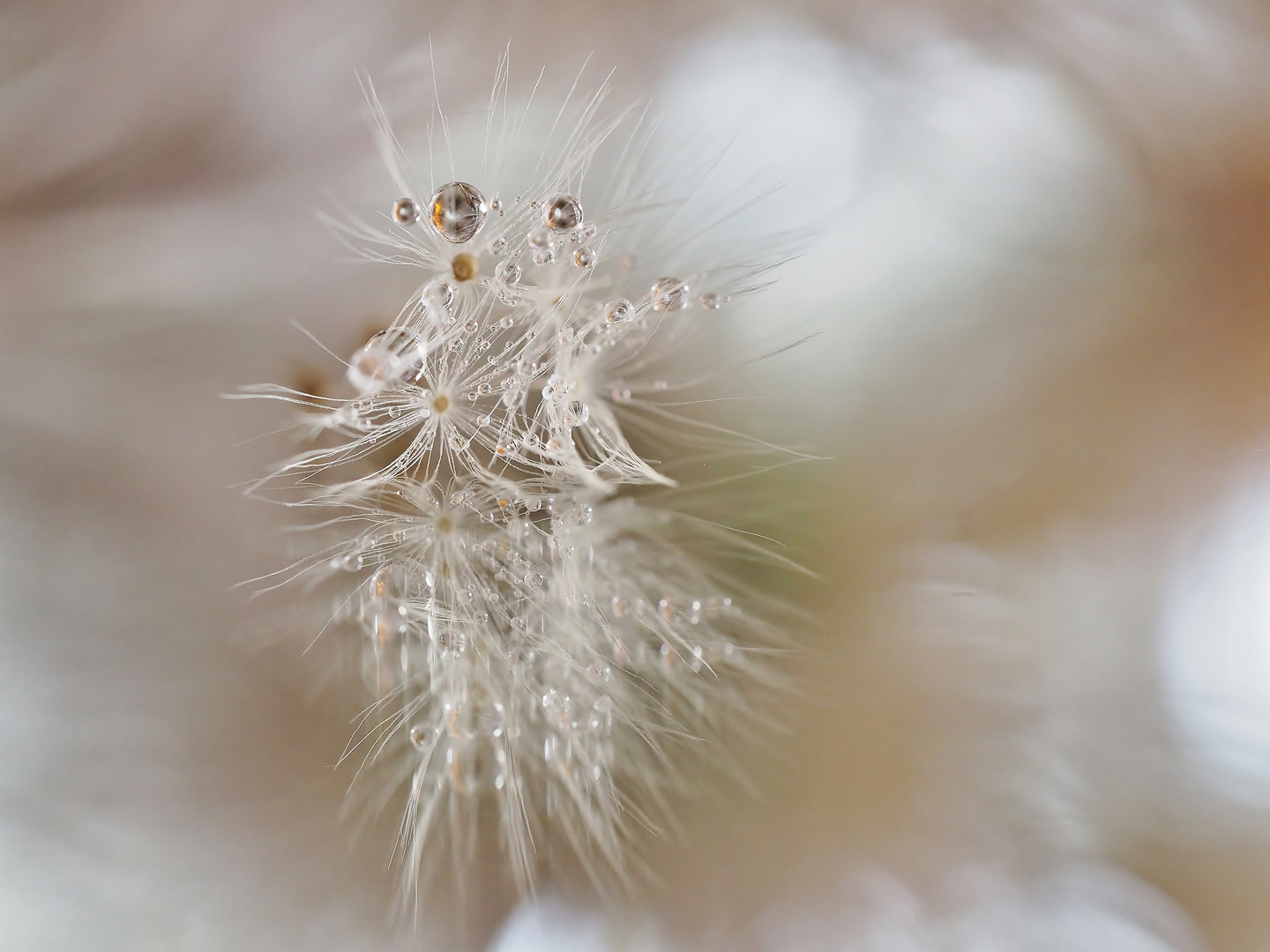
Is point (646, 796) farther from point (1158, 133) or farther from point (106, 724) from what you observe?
point (1158, 133)

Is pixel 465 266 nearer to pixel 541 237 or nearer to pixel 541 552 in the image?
pixel 541 237

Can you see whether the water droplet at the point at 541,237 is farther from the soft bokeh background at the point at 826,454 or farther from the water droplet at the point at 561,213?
the soft bokeh background at the point at 826,454

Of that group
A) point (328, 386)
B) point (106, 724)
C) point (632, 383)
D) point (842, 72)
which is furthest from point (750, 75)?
point (106, 724)

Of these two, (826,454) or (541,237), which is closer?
(541,237)

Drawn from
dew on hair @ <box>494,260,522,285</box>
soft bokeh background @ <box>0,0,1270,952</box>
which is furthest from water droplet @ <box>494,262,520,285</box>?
soft bokeh background @ <box>0,0,1270,952</box>

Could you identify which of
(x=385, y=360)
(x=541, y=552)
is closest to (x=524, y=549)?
(x=541, y=552)

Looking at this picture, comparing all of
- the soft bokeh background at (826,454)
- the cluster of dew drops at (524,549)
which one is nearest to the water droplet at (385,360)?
the cluster of dew drops at (524,549)

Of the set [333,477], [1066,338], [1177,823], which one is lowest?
[1177,823]
